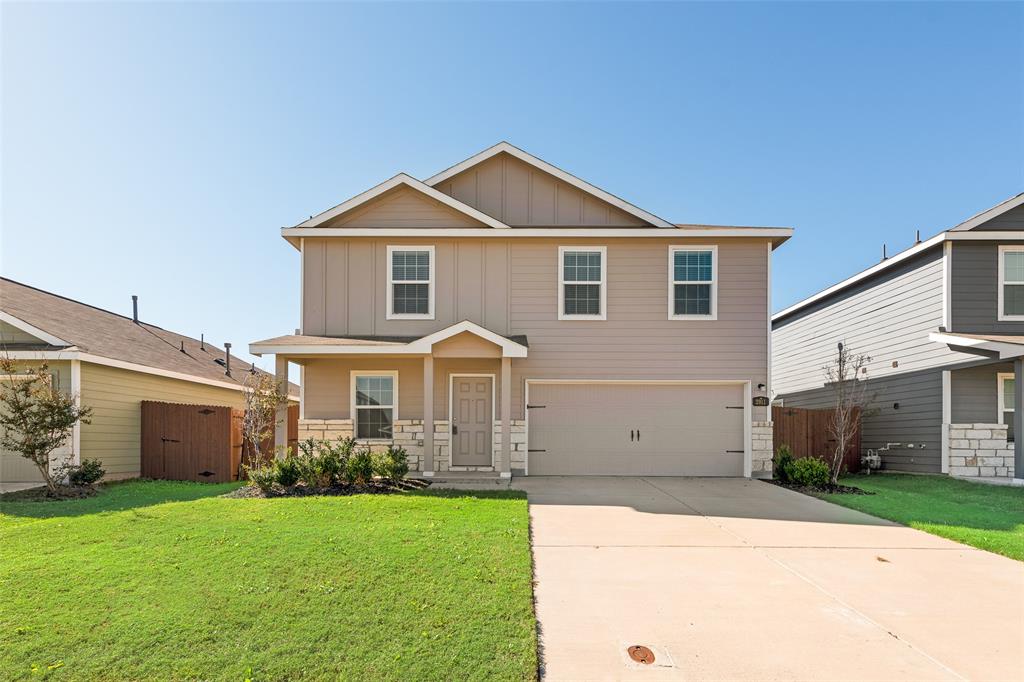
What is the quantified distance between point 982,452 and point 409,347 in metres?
12.2

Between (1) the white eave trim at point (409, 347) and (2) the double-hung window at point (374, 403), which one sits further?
(2) the double-hung window at point (374, 403)

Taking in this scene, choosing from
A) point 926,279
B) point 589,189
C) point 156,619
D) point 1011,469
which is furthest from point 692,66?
point 156,619

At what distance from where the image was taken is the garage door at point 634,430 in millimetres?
12719

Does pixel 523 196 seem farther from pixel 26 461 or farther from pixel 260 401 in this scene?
pixel 26 461

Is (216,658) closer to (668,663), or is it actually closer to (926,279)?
(668,663)

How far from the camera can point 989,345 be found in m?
11.6

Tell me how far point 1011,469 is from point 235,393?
64.6 ft

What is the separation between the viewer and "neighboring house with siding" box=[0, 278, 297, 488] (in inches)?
448

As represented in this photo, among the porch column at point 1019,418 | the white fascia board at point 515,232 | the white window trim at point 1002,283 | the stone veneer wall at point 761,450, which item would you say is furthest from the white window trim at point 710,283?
the white window trim at point 1002,283

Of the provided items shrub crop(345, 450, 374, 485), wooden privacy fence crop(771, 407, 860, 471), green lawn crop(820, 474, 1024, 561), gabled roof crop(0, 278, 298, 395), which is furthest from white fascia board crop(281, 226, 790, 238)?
green lawn crop(820, 474, 1024, 561)

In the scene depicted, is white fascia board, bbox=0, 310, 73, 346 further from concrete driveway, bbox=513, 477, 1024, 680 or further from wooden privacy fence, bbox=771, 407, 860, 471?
wooden privacy fence, bbox=771, 407, 860, 471

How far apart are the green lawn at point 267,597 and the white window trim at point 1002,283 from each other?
12270 millimetres

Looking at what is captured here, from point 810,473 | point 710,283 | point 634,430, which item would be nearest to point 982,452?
point 810,473

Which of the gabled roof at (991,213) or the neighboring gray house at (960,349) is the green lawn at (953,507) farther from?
the gabled roof at (991,213)
